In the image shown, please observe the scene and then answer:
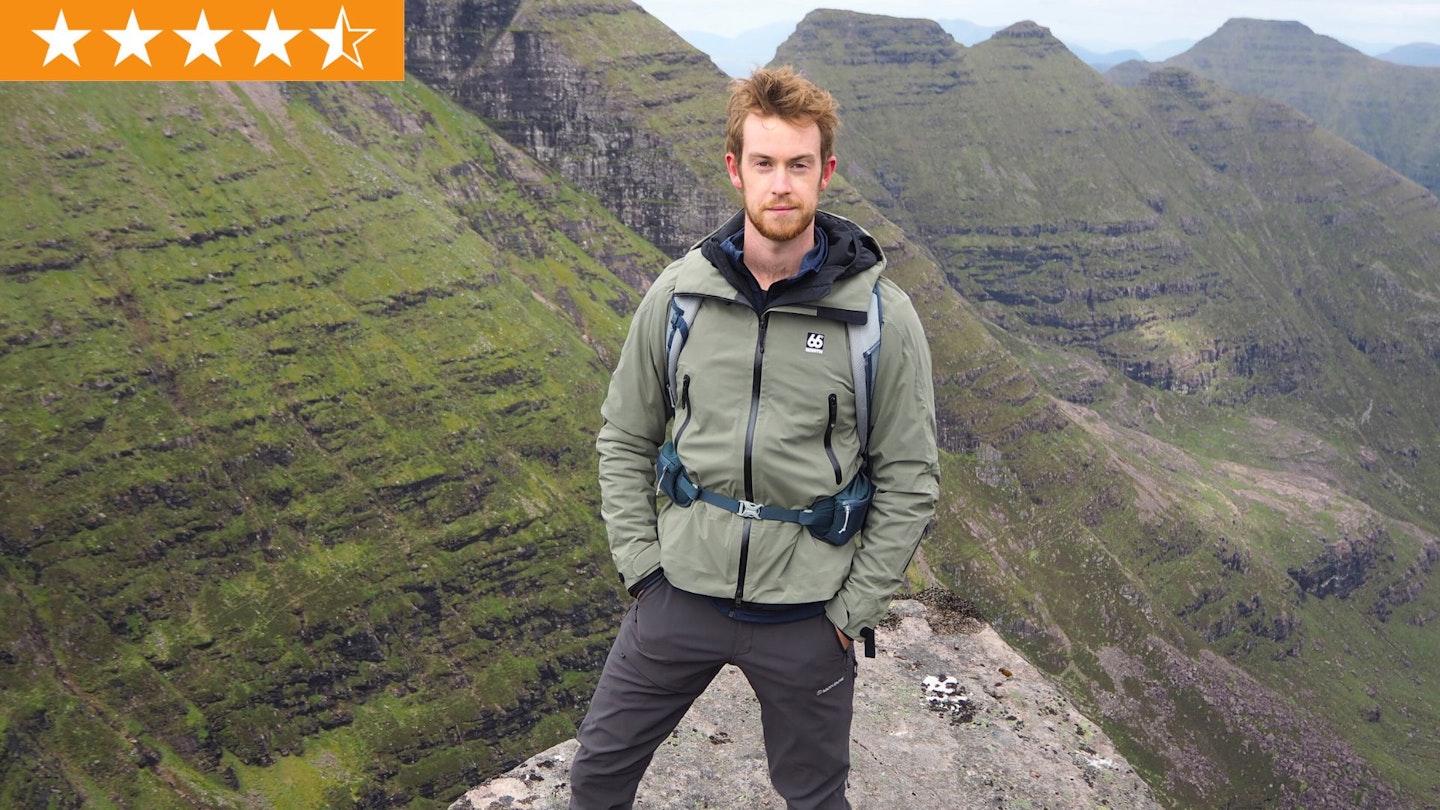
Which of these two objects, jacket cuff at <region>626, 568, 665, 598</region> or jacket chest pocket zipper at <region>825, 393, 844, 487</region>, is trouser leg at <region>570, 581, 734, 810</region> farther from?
jacket chest pocket zipper at <region>825, 393, 844, 487</region>

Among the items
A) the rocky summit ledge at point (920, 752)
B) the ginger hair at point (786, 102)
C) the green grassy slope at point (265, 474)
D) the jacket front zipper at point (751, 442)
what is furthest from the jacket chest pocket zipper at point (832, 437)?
the green grassy slope at point (265, 474)

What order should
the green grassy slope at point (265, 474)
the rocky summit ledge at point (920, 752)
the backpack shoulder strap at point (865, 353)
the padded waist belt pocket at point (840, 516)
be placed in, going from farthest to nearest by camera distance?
the green grassy slope at point (265, 474), the rocky summit ledge at point (920, 752), the padded waist belt pocket at point (840, 516), the backpack shoulder strap at point (865, 353)

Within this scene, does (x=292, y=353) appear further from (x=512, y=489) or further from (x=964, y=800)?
(x=964, y=800)

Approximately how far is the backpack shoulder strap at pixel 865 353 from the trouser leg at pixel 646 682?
2.00 meters

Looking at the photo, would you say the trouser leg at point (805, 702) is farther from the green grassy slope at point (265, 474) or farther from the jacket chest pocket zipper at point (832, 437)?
the green grassy slope at point (265, 474)

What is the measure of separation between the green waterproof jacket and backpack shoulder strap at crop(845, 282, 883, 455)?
52 millimetres

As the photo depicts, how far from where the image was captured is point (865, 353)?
23.0 ft

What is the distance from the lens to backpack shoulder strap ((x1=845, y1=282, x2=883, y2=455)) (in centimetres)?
702

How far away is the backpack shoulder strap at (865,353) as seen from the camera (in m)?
7.02

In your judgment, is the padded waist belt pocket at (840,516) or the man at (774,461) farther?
the padded waist belt pocket at (840,516)

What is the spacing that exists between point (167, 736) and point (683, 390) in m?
111

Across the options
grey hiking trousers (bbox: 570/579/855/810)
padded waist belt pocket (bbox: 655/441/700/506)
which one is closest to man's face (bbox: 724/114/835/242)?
padded waist belt pocket (bbox: 655/441/700/506)

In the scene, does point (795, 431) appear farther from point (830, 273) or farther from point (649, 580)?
point (649, 580)

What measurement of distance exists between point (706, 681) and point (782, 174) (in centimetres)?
399
